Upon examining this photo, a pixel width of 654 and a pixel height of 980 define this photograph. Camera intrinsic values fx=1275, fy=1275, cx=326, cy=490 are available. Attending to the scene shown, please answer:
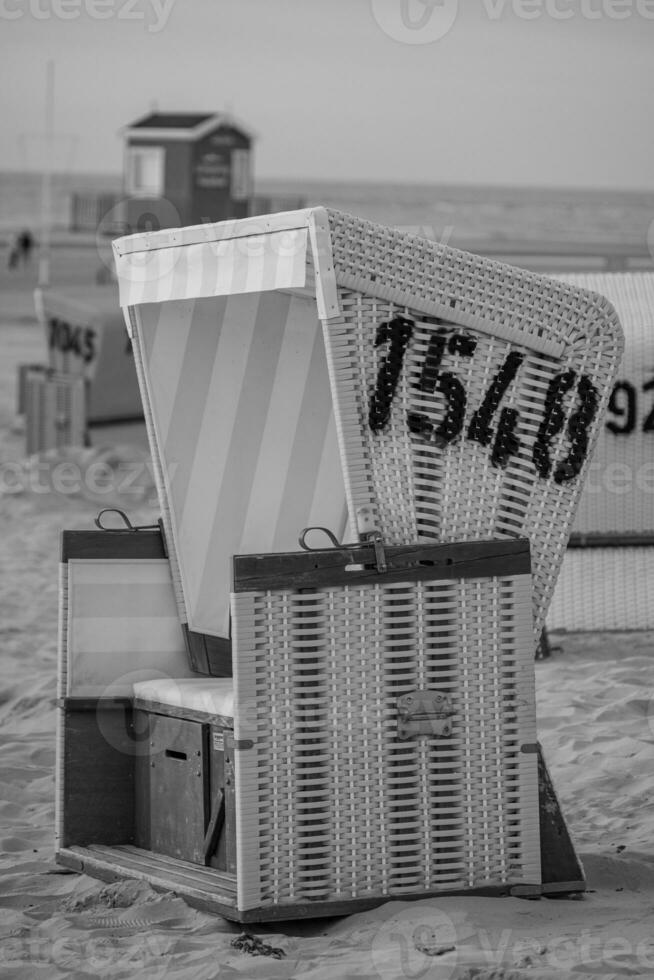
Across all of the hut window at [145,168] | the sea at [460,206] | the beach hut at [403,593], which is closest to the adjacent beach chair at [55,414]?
the beach hut at [403,593]

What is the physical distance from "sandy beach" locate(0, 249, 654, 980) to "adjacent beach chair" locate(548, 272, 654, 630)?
12 centimetres

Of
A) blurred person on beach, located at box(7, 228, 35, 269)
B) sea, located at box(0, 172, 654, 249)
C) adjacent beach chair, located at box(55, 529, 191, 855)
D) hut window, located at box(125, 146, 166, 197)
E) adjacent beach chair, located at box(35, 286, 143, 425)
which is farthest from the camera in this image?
sea, located at box(0, 172, 654, 249)

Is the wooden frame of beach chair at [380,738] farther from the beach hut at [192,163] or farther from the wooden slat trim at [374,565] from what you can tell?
the beach hut at [192,163]

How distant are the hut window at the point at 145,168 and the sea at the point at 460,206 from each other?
8172 mm

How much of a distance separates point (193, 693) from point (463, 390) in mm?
929

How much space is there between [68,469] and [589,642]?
4248 millimetres

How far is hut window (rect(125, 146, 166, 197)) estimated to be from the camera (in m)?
25.0

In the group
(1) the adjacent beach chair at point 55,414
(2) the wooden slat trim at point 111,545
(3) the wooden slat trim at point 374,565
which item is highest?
(1) the adjacent beach chair at point 55,414

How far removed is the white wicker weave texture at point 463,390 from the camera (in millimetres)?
2555

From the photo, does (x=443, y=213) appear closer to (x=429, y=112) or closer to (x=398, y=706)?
(x=429, y=112)

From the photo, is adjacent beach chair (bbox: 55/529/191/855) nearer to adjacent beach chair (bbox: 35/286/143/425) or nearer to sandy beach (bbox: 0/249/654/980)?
sandy beach (bbox: 0/249/654/980)

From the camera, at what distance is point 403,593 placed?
256 centimetres

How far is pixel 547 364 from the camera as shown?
266cm

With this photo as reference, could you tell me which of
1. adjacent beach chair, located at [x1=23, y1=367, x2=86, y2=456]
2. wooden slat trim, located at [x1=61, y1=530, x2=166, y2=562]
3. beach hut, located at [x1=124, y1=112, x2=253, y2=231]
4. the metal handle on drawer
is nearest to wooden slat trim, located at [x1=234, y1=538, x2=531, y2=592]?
the metal handle on drawer
